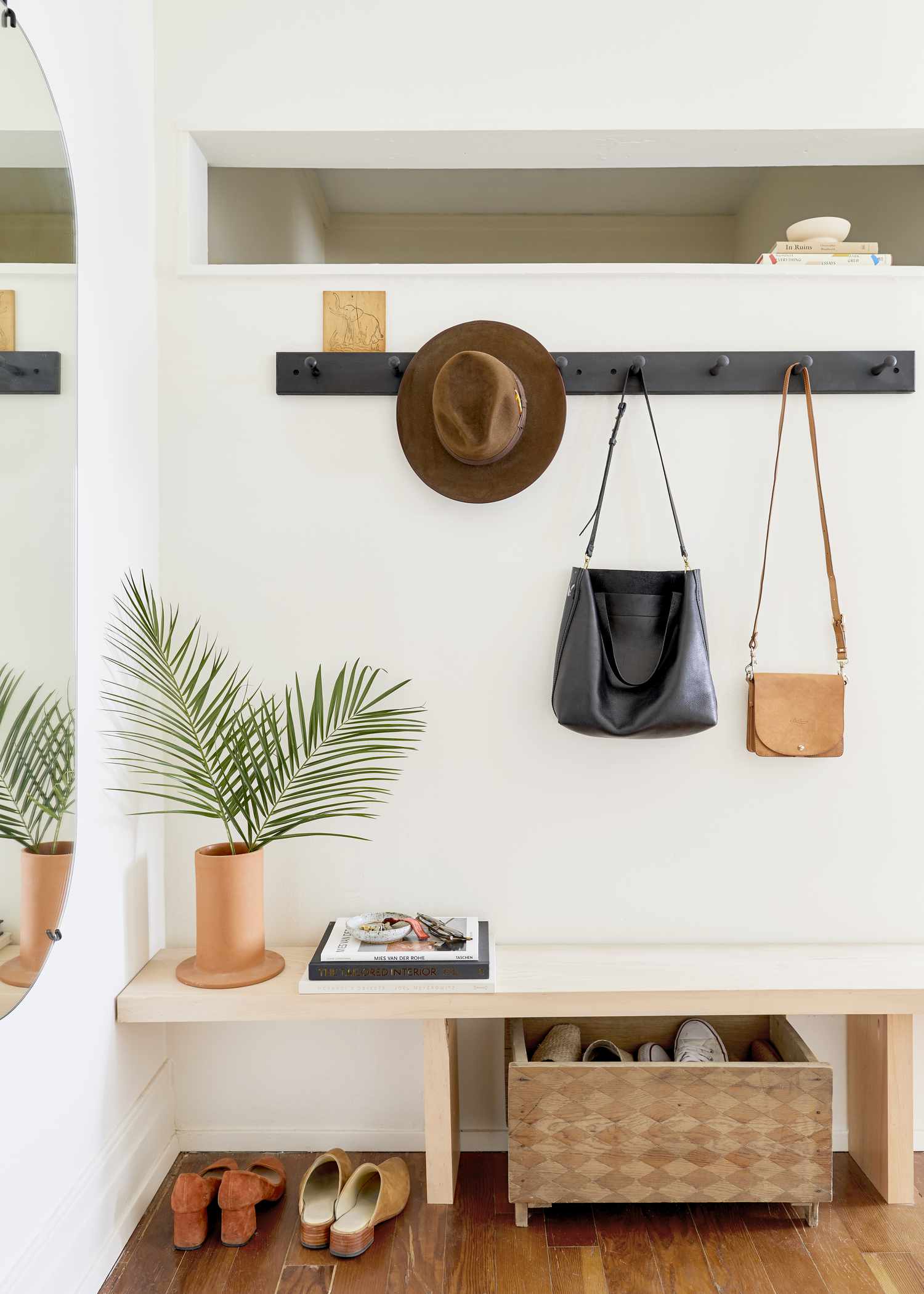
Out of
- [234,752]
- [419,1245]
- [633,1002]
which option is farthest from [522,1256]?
[234,752]

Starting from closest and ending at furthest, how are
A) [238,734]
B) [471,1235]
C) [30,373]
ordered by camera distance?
[30,373] < [471,1235] < [238,734]

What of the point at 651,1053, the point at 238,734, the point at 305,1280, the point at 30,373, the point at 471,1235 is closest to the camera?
the point at 30,373

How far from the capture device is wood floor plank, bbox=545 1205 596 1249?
1.75 meters

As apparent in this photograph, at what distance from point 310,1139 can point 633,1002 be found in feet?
2.70

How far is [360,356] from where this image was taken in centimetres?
199

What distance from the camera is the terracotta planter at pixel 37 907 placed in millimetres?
1335

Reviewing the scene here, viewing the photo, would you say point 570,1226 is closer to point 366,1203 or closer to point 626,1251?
point 626,1251

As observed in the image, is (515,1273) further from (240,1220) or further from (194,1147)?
(194,1147)

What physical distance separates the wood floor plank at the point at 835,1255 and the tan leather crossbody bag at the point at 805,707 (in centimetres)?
91

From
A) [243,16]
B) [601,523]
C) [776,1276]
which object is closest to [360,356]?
[601,523]

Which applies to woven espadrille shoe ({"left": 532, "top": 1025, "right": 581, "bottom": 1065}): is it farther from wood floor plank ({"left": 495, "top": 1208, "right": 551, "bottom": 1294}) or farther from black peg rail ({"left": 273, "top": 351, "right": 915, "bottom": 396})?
black peg rail ({"left": 273, "top": 351, "right": 915, "bottom": 396})

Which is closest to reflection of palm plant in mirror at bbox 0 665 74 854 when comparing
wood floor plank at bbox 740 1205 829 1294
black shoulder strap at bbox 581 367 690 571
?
black shoulder strap at bbox 581 367 690 571

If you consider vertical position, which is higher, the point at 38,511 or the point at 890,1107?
the point at 38,511

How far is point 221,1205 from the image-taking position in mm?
1739
